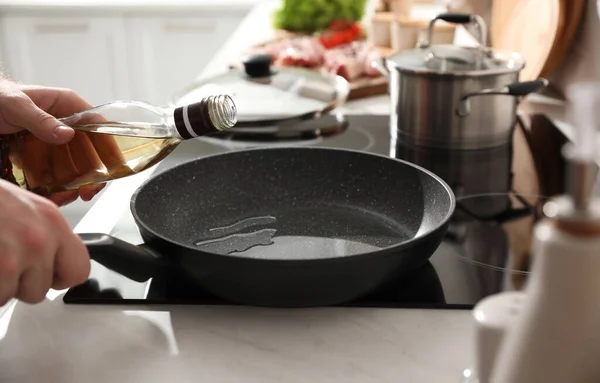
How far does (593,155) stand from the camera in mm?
286

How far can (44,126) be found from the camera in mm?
706

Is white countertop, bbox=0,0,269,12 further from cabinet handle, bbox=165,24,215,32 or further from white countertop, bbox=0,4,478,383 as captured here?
white countertop, bbox=0,4,478,383

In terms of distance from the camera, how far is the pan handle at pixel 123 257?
0.57m

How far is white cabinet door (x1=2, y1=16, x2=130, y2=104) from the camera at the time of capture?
295 cm

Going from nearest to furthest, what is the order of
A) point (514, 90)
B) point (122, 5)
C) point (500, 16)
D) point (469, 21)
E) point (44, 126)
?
1. point (44, 126)
2. point (514, 90)
3. point (469, 21)
4. point (500, 16)
5. point (122, 5)

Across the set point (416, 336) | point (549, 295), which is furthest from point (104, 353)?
point (549, 295)

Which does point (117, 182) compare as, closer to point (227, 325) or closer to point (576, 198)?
point (227, 325)

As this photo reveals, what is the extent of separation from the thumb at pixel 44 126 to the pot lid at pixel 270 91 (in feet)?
1.57

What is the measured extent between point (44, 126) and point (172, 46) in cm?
236

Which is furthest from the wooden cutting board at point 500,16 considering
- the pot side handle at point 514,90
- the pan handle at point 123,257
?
the pan handle at point 123,257

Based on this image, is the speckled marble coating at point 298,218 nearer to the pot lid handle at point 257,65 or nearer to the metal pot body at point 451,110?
the metal pot body at point 451,110

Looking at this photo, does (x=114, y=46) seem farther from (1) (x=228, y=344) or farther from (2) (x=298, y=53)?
(1) (x=228, y=344)

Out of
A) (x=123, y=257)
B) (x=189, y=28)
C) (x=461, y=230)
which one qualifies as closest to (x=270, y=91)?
(x=461, y=230)

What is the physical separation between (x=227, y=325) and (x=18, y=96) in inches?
13.7
